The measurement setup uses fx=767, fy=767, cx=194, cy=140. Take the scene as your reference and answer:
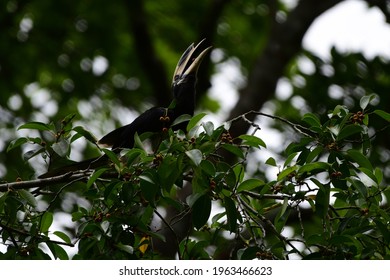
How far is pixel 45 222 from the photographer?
312 centimetres

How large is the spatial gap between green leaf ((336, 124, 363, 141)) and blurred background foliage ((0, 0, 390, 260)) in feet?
13.2

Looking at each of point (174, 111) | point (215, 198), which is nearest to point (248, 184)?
point (215, 198)

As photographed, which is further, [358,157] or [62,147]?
[62,147]

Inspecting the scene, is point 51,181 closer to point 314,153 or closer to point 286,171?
point 286,171

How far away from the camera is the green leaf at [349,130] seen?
2.96 metres

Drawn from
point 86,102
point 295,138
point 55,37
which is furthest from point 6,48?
point 295,138

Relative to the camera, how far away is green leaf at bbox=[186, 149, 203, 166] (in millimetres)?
2670

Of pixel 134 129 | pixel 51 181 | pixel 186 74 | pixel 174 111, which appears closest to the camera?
pixel 51 181

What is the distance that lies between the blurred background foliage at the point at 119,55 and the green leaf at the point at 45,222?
395 cm

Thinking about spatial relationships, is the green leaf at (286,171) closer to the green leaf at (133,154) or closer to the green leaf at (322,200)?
the green leaf at (322,200)

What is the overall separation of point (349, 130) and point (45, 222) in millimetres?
1269

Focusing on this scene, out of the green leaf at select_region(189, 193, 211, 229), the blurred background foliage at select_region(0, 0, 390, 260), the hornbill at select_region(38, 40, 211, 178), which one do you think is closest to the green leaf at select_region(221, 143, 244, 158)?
the green leaf at select_region(189, 193, 211, 229)

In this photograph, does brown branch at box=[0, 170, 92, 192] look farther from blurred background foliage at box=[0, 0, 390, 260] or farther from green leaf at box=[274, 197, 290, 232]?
blurred background foliage at box=[0, 0, 390, 260]
